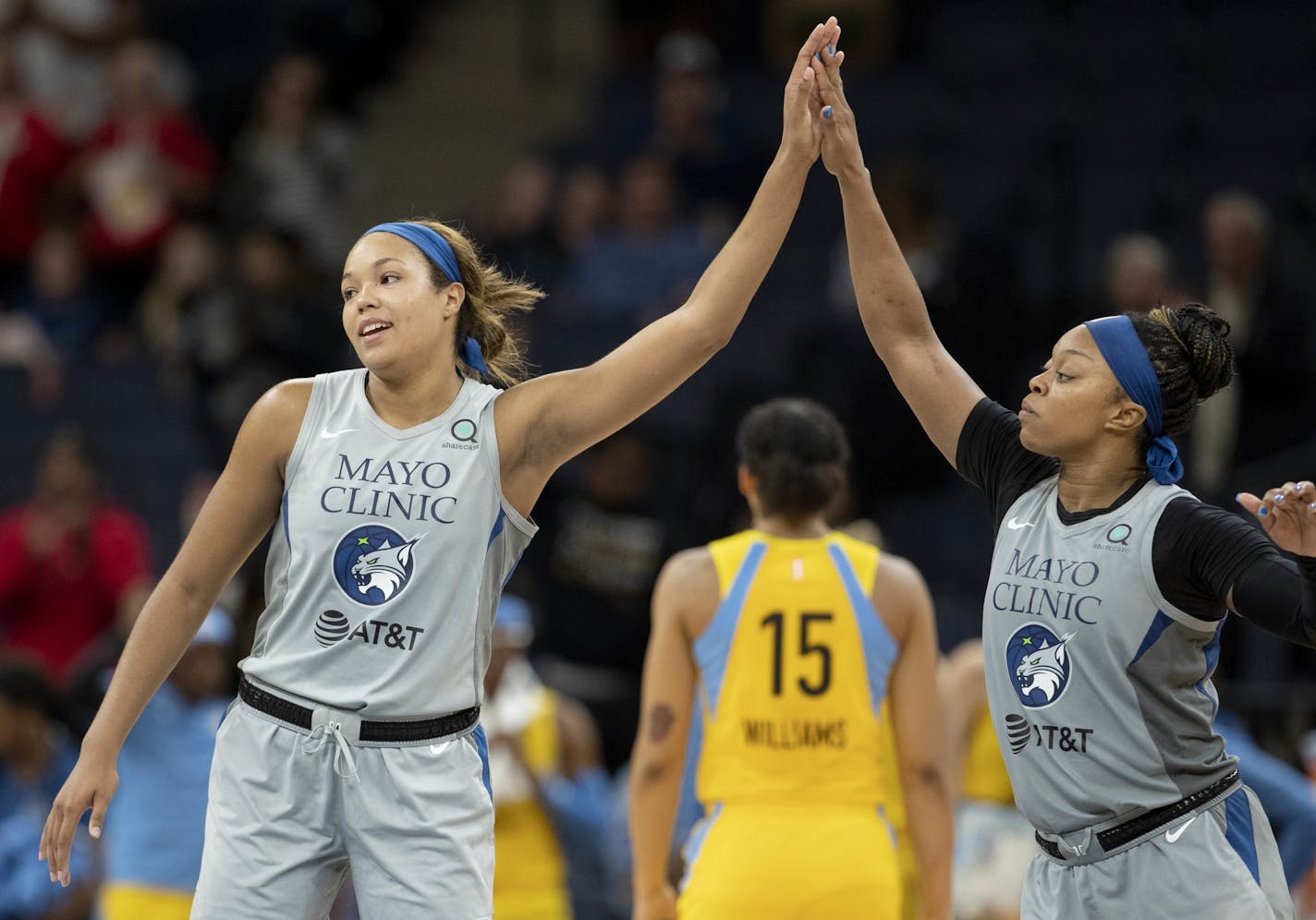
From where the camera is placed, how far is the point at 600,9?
45.2 ft

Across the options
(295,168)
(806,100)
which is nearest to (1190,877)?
(806,100)

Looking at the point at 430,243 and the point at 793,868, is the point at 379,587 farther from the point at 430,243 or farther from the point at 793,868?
the point at 793,868

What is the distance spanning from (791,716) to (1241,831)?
55.4 inches

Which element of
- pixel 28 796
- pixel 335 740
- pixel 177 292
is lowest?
pixel 28 796

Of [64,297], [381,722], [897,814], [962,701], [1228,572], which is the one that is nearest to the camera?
[1228,572]

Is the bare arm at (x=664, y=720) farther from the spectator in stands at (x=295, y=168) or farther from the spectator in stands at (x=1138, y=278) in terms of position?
the spectator in stands at (x=295, y=168)

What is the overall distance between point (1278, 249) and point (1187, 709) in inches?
286

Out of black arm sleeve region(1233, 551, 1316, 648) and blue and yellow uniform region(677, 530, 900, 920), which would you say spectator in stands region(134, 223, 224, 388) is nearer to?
blue and yellow uniform region(677, 530, 900, 920)

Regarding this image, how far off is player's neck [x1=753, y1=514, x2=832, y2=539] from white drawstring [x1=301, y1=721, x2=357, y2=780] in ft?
5.42

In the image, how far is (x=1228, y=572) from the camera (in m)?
3.48

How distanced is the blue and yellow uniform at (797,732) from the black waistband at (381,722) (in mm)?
1209

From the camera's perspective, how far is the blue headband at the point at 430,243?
399cm

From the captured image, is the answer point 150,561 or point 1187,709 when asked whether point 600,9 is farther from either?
point 1187,709

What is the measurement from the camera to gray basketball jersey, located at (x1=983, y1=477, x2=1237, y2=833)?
3648 millimetres
